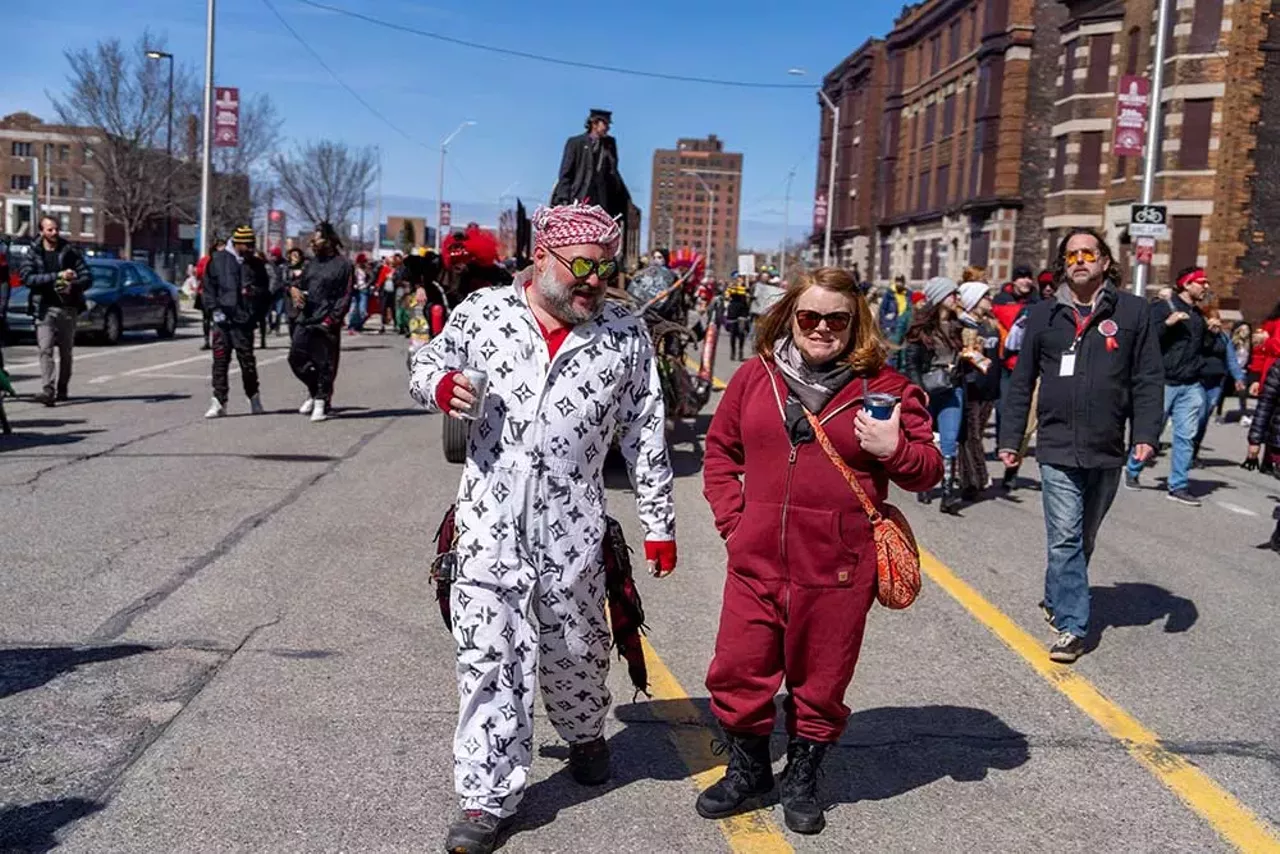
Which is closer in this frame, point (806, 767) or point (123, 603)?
point (806, 767)

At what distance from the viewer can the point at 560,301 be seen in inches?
155

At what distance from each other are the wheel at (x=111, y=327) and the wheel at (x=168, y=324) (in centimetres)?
227

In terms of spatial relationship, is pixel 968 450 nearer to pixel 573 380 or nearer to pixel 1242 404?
pixel 573 380

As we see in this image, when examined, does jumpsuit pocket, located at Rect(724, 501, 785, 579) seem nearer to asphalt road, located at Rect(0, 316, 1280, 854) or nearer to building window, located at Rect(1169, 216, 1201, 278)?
asphalt road, located at Rect(0, 316, 1280, 854)

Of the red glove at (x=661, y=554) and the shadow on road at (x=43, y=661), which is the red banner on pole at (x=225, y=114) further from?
the red glove at (x=661, y=554)

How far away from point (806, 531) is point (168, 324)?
2513cm

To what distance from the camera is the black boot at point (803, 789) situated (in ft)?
13.1

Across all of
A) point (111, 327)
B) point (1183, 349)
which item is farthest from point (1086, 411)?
point (111, 327)

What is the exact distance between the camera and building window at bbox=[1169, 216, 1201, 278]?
36.0 meters

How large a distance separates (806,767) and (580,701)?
0.73 m

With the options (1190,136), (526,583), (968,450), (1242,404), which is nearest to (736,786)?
(526,583)

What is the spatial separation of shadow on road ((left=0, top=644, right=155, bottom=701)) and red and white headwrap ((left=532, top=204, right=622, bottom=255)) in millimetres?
2763

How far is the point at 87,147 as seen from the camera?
50281mm

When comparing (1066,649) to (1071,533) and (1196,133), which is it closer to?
(1071,533)
